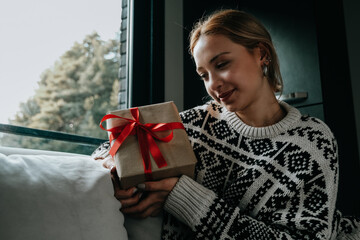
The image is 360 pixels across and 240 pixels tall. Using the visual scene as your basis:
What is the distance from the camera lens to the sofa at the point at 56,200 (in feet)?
1.61

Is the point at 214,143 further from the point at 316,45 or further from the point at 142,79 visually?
the point at 142,79

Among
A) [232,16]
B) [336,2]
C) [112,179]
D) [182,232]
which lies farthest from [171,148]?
[336,2]

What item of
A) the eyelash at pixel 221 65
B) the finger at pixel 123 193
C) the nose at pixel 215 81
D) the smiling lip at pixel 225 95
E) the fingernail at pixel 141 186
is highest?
the eyelash at pixel 221 65

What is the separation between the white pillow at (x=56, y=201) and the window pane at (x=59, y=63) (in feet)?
2.16

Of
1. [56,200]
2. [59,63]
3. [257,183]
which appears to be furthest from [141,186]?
[59,63]

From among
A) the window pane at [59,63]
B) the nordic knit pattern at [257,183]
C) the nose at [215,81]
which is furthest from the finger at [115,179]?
the window pane at [59,63]

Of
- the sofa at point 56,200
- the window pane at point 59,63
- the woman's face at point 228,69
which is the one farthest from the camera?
the window pane at point 59,63

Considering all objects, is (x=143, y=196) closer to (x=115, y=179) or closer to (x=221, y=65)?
(x=115, y=179)

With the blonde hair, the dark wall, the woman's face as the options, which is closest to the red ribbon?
the woman's face

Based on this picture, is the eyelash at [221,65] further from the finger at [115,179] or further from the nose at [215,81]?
the finger at [115,179]

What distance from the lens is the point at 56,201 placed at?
21.3 inches

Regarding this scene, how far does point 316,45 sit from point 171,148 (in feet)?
3.08

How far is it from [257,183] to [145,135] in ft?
1.15

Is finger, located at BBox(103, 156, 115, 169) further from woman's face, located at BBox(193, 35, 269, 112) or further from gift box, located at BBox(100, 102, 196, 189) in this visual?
woman's face, located at BBox(193, 35, 269, 112)
